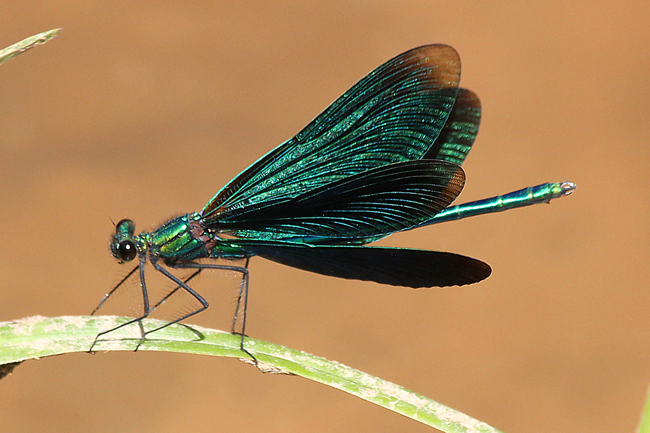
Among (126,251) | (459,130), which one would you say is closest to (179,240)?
(126,251)

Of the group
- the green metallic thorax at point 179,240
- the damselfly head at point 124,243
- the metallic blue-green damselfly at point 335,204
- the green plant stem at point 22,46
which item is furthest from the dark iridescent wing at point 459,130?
the green plant stem at point 22,46

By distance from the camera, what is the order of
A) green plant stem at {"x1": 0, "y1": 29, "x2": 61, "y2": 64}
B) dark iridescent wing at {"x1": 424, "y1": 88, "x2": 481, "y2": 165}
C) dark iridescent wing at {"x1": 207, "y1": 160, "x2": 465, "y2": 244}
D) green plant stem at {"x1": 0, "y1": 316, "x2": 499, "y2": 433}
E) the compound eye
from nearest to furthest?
green plant stem at {"x1": 0, "y1": 29, "x2": 61, "y2": 64} → green plant stem at {"x1": 0, "y1": 316, "x2": 499, "y2": 433} → dark iridescent wing at {"x1": 207, "y1": 160, "x2": 465, "y2": 244} → the compound eye → dark iridescent wing at {"x1": 424, "y1": 88, "x2": 481, "y2": 165}

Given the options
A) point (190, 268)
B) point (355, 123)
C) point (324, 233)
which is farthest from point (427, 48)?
point (190, 268)

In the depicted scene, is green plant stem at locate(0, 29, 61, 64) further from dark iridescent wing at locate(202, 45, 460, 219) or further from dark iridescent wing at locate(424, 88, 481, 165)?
dark iridescent wing at locate(424, 88, 481, 165)

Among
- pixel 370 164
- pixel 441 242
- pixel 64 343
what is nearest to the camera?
pixel 64 343

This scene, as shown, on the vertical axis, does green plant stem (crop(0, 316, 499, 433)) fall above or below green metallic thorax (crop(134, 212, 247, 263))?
below

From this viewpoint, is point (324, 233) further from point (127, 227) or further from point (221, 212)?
point (127, 227)

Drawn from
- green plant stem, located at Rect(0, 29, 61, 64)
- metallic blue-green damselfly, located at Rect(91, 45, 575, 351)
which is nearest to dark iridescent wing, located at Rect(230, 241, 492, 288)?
metallic blue-green damselfly, located at Rect(91, 45, 575, 351)
